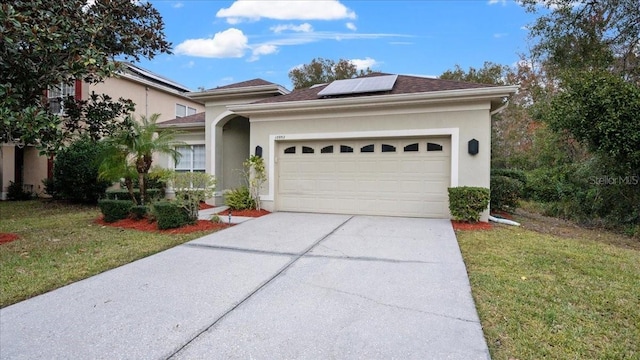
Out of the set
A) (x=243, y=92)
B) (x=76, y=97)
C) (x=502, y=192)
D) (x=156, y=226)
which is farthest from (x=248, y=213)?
(x=76, y=97)

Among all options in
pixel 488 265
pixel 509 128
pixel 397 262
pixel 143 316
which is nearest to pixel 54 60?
pixel 143 316

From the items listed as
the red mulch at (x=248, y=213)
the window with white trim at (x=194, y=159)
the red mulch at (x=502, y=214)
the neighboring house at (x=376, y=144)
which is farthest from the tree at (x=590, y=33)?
the window with white trim at (x=194, y=159)

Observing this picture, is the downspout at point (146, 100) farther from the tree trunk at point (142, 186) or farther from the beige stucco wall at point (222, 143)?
the tree trunk at point (142, 186)

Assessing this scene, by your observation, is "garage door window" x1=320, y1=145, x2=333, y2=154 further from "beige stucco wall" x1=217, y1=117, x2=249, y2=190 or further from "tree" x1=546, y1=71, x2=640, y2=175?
"tree" x1=546, y1=71, x2=640, y2=175

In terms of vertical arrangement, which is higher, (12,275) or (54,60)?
(54,60)

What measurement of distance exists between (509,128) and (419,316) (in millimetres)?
21704

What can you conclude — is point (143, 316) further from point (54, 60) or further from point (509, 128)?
point (509, 128)

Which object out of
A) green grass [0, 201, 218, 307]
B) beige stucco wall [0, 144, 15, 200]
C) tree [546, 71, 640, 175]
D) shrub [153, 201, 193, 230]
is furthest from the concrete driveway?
beige stucco wall [0, 144, 15, 200]

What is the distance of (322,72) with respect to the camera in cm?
2931

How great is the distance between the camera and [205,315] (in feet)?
11.4

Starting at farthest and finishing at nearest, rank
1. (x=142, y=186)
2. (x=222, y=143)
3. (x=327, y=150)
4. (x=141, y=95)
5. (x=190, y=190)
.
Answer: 1. (x=141, y=95)
2. (x=222, y=143)
3. (x=327, y=150)
4. (x=142, y=186)
5. (x=190, y=190)

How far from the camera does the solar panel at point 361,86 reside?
31.3 feet

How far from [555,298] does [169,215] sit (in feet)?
23.0

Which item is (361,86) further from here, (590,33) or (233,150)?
(590,33)
